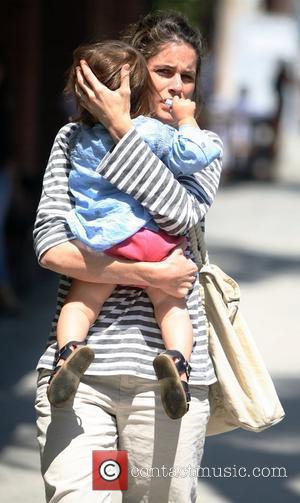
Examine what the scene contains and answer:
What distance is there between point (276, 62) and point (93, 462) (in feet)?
71.0

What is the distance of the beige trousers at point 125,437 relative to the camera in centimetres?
329

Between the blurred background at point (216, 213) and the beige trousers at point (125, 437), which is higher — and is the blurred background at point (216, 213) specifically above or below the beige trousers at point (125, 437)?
below

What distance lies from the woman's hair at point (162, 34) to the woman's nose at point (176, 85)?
0.10 metres

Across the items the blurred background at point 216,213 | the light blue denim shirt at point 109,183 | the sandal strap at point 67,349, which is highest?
the light blue denim shirt at point 109,183

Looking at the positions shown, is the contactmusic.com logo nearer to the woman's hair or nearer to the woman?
the woman

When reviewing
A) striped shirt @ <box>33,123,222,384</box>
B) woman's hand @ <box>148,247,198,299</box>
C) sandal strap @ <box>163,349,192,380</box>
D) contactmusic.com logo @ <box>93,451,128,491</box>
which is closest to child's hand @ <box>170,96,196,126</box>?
striped shirt @ <box>33,123,222,384</box>

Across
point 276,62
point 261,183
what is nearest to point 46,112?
point 261,183

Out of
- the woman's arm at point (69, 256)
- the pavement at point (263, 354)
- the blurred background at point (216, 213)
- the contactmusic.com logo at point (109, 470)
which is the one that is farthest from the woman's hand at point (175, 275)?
the pavement at point (263, 354)

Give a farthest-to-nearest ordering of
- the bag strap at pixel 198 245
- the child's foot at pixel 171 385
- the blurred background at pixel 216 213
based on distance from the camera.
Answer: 1. the blurred background at pixel 216 213
2. the bag strap at pixel 198 245
3. the child's foot at pixel 171 385

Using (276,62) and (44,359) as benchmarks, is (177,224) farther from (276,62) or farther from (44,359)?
(276,62)

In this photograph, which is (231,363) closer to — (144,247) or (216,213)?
(144,247)

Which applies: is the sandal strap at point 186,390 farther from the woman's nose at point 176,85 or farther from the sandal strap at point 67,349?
the woman's nose at point 176,85

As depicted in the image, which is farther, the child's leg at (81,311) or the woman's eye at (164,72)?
the woman's eye at (164,72)

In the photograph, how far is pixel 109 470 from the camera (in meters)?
3.35
